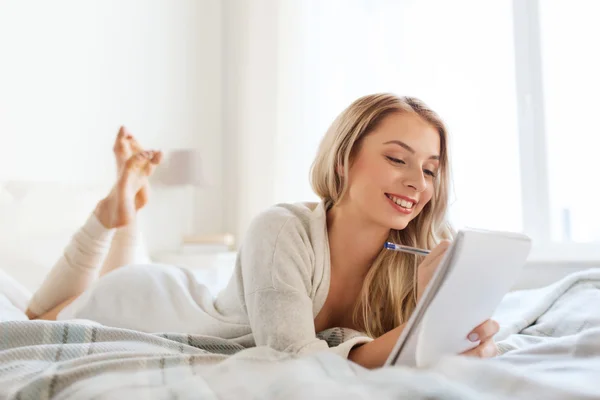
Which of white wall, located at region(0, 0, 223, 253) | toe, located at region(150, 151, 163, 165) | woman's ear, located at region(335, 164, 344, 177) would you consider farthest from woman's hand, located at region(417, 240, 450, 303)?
white wall, located at region(0, 0, 223, 253)

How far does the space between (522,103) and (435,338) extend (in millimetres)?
2182

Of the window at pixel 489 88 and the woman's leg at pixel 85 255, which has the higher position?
the window at pixel 489 88

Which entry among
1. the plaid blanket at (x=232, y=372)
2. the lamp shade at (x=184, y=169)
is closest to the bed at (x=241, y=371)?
the plaid blanket at (x=232, y=372)

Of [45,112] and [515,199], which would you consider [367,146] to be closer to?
[515,199]

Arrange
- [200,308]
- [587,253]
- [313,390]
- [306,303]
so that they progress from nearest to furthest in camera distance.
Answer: [313,390] → [306,303] → [200,308] → [587,253]

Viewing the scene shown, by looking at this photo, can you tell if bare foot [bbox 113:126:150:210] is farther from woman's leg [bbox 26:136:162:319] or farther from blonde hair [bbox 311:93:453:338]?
blonde hair [bbox 311:93:453:338]

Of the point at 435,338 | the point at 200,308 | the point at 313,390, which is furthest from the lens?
the point at 200,308

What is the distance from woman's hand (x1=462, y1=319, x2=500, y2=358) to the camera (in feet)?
3.27

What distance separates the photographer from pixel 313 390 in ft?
2.06

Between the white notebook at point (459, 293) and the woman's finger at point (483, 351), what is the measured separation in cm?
4

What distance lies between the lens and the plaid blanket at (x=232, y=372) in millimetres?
634

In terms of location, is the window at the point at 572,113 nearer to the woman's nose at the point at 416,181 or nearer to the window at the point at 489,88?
the window at the point at 489,88

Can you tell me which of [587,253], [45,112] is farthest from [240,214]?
[587,253]

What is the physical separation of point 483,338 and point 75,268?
1.30 meters
